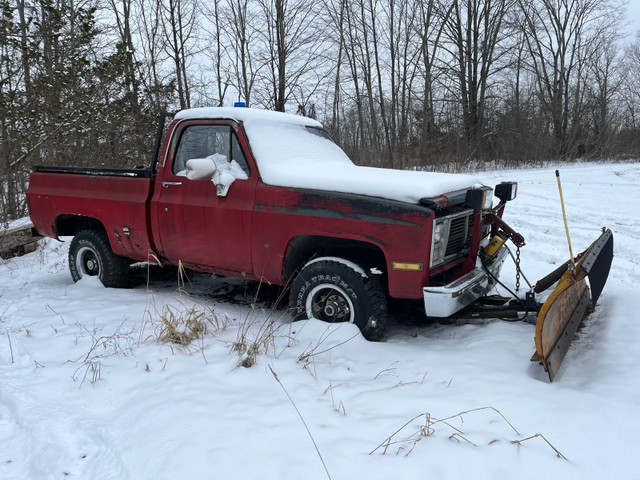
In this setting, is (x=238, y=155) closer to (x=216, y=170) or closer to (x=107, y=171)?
(x=216, y=170)

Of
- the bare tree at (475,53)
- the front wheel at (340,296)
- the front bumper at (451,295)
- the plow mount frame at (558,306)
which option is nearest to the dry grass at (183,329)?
the front wheel at (340,296)

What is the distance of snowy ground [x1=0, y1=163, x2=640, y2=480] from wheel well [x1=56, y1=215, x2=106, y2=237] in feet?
4.00

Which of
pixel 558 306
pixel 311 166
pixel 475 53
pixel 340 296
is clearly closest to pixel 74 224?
pixel 311 166

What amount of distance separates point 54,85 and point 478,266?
10.4 meters

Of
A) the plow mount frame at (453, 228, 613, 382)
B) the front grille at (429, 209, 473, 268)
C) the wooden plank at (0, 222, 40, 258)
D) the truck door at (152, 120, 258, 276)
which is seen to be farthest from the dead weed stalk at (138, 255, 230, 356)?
the wooden plank at (0, 222, 40, 258)

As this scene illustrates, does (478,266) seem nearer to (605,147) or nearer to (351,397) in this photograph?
(351,397)

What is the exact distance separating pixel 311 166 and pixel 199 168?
3.31 feet

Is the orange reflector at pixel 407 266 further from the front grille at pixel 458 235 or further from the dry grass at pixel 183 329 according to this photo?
the dry grass at pixel 183 329

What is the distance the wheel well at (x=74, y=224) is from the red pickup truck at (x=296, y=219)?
183mm

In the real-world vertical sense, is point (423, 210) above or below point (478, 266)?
above

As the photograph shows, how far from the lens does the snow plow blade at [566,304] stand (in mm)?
2730

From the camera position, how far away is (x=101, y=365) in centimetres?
305

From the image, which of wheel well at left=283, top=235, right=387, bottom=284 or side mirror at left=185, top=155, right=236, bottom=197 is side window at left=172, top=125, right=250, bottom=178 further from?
wheel well at left=283, top=235, right=387, bottom=284

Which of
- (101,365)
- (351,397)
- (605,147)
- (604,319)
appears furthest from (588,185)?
(605,147)
